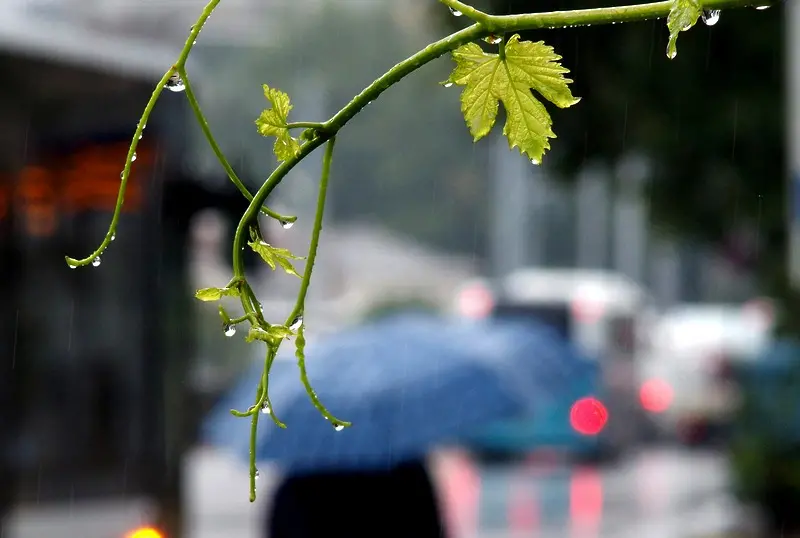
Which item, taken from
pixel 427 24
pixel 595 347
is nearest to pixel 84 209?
pixel 427 24

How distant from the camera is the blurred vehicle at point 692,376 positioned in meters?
18.4

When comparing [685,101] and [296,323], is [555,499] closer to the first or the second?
[685,101]

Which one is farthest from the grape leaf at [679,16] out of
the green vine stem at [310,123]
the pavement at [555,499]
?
the pavement at [555,499]

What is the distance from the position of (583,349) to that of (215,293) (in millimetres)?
15416

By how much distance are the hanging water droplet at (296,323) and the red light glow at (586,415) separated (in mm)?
15536

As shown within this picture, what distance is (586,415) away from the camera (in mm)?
16234

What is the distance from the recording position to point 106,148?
6742 mm

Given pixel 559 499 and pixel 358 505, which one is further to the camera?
pixel 559 499

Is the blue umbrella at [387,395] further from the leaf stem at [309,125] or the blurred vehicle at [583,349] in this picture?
the blurred vehicle at [583,349]

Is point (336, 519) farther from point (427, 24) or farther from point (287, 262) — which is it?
point (287, 262)

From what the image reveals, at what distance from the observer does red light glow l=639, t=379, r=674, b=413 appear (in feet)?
60.8

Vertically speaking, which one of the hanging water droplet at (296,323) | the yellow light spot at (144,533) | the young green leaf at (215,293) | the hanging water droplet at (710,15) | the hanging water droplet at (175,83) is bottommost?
the yellow light spot at (144,533)

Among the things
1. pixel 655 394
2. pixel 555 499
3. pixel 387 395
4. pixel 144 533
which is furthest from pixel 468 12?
pixel 655 394

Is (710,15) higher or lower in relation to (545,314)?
lower
